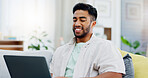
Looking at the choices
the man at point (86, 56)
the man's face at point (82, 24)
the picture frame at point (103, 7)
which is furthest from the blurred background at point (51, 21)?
the man's face at point (82, 24)

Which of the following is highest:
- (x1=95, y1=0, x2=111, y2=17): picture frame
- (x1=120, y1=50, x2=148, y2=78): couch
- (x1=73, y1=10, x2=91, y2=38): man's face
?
(x1=95, y1=0, x2=111, y2=17): picture frame

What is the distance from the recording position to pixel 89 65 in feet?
5.08

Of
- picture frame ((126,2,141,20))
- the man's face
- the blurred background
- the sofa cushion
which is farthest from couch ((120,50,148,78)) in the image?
picture frame ((126,2,141,20))

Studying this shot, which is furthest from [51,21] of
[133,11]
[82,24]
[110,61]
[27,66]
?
[27,66]

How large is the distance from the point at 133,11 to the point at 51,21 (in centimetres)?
212

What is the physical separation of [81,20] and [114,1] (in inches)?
136

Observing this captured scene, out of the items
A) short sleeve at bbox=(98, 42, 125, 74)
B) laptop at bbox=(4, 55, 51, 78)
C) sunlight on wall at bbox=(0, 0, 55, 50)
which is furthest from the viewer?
sunlight on wall at bbox=(0, 0, 55, 50)

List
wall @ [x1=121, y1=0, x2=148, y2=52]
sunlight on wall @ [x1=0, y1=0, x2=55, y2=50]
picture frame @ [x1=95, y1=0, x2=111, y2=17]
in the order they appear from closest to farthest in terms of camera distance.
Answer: sunlight on wall @ [x1=0, y1=0, x2=55, y2=50] → picture frame @ [x1=95, y1=0, x2=111, y2=17] → wall @ [x1=121, y1=0, x2=148, y2=52]

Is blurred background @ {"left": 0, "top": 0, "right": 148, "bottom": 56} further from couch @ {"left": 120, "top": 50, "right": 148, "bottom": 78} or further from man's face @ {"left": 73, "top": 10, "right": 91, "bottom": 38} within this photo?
couch @ {"left": 120, "top": 50, "right": 148, "bottom": 78}

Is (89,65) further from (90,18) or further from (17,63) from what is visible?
(17,63)

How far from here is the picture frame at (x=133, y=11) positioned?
17.7 ft

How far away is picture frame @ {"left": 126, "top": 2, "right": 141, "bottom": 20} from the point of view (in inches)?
212

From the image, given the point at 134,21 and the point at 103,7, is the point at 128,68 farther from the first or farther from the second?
the point at 134,21

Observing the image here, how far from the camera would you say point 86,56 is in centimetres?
160
